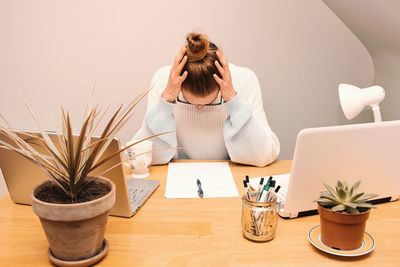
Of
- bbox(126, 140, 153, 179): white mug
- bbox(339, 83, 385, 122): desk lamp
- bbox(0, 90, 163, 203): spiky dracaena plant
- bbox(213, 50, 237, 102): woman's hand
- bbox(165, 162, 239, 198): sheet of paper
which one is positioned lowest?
bbox(165, 162, 239, 198): sheet of paper

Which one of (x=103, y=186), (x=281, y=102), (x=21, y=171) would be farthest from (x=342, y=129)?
(x=281, y=102)

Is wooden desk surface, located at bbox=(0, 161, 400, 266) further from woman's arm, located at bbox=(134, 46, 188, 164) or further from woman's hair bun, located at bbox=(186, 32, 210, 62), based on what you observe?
woman's hair bun, located at bbox=(186, 32, 210, 62)

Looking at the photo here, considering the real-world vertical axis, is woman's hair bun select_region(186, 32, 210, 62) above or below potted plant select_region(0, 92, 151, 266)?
above

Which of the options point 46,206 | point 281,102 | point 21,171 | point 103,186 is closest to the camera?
point 46,206

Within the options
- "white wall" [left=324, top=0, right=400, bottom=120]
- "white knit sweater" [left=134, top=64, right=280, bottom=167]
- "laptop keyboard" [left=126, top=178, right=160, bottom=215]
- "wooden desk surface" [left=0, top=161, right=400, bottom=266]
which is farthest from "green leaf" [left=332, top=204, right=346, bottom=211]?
"white wall" [left=324, top=0, right=400, bottom=120]

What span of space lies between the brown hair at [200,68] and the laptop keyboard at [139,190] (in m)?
0.48

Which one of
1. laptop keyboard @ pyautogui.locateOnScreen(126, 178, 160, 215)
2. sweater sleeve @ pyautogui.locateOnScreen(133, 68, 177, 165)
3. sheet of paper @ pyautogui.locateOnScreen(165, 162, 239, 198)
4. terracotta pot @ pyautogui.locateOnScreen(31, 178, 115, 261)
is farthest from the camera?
sweater sleeve @ pyautogui.locateOnScreen(133, 68, 177, 165)

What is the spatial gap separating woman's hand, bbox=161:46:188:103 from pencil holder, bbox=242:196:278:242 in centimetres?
80

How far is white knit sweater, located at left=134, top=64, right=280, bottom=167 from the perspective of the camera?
1.70 meters

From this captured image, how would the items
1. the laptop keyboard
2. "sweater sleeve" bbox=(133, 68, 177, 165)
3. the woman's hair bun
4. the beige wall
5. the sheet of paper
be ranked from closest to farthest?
1. the laptop keyboard
2. the sheet of paper
3. the woman's hair bun
4. "sweater sleeve" bbox=(133, 68, 177, 165)
5. the beige wall

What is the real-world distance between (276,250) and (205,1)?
64.8 inches

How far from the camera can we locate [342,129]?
3.54 ft

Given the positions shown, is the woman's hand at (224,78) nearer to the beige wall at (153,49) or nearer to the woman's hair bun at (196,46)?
the woman's hair bun at (196,46)

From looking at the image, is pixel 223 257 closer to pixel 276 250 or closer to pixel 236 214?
pixel 276 250
